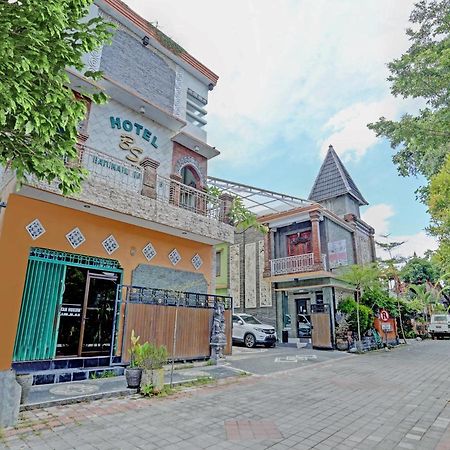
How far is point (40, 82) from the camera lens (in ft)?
11.8

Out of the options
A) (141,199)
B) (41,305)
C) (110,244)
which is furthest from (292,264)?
(41,305)

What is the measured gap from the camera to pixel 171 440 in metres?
3.82

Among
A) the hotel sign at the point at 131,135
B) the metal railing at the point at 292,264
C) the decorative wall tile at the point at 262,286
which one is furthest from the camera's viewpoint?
the decorative wall tile at the point at 262,286

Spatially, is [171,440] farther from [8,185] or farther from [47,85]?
[8,185]

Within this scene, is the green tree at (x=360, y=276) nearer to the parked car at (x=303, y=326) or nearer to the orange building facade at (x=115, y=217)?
the parked car at (x=303, y=326)

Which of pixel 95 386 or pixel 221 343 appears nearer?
pixel 95 386

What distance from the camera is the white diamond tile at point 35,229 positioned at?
22.8ft

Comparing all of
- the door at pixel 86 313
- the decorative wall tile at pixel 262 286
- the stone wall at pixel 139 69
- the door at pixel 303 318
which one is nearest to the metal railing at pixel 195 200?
the stone wall at pixel 139 69

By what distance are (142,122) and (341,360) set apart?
1042 centimetres

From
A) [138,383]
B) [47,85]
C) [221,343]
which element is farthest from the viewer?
[221,343]

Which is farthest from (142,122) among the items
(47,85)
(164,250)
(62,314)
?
(47,85)

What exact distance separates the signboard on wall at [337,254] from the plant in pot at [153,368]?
506 inches

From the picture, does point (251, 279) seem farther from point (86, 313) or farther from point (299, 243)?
point (86, 313)

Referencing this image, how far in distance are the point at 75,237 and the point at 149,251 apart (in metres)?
2.12
